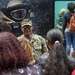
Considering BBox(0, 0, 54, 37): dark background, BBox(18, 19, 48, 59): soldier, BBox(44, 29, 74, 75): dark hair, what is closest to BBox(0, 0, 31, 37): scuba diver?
BBox(0, 0, 54, 37): dark background

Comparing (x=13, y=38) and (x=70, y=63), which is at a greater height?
(x=13, y=38)

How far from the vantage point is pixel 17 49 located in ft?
10.2

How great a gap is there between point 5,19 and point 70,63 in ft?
20.8

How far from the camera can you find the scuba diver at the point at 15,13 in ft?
33.2

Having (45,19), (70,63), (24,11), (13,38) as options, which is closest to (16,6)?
(24,11)

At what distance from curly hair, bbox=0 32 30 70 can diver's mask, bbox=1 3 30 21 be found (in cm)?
710

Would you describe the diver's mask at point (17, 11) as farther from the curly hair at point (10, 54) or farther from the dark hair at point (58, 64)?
the curly hair at point (10, 54)

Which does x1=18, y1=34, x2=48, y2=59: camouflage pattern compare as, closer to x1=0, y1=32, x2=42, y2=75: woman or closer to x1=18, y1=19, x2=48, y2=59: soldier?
x1=18, y1=19, x2=48, y2=59: soldier

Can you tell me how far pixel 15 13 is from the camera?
10.3m

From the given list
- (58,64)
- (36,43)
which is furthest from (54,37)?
(36,43)

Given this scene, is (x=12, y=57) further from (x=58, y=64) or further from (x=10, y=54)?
(x=58, y=64)

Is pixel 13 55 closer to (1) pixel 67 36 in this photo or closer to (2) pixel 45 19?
(1) pixel 67 36

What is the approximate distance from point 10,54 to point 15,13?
7.28 metres

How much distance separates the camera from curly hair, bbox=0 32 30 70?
3.04m
